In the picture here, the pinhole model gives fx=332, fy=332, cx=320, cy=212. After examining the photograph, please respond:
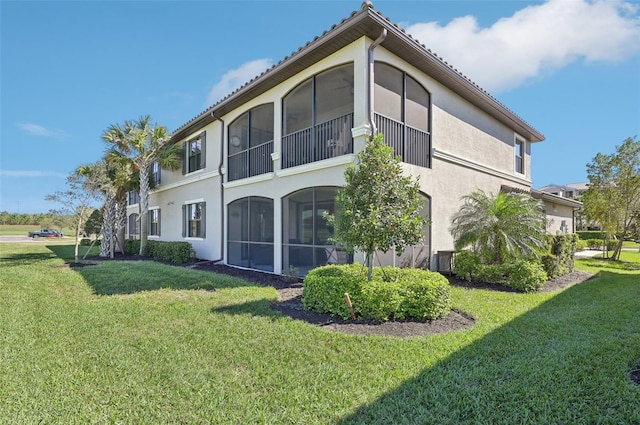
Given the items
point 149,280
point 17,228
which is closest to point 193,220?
point 149,280

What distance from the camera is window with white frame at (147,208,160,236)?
21734 millimetres

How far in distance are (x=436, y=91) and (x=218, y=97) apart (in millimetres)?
9108

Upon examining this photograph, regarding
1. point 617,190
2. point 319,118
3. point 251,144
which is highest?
point 319,118

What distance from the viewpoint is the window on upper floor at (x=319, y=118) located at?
1013cm

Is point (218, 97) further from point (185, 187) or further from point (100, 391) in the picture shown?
point (100, 391)

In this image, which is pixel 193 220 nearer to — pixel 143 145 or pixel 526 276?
pixel 143 145

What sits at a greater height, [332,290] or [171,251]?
[332,290]

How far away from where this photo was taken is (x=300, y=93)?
38.0 ft

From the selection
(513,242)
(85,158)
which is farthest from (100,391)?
(85,158)

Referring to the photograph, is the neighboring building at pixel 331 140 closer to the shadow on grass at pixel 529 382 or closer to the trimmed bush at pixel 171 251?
the trimmed bush at pixel 171 251

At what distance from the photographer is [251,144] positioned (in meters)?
13.9

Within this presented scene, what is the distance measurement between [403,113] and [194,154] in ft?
40.0

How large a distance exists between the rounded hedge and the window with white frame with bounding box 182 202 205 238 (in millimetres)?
11468

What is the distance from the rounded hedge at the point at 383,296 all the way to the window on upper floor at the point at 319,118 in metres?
4.34
